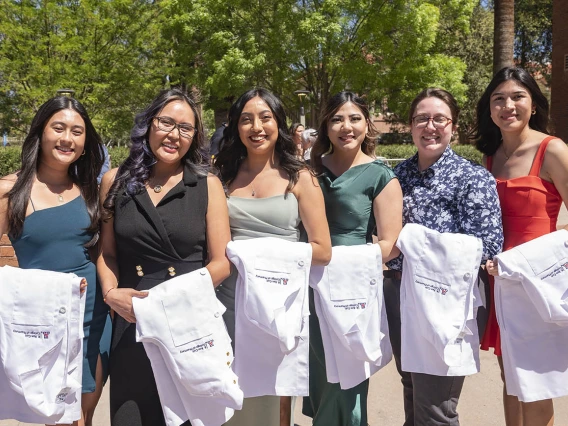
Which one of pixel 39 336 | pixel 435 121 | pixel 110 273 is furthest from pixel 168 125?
pixel 435 121

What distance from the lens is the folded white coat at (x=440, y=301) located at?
282 cm

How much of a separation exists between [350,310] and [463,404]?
6.16 ft

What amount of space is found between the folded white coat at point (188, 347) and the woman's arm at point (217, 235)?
2.9 inches

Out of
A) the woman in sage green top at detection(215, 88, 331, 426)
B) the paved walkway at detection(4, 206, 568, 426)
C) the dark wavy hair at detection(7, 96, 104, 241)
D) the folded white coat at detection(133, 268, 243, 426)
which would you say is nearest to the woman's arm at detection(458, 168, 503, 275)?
the woman in sage green top at detection(215, 88, 331, 426)

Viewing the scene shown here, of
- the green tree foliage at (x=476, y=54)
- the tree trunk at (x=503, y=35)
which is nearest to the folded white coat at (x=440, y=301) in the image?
the tree trunk at (x=503, y=35)

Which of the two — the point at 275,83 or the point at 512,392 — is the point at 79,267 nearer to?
the point at 512,392

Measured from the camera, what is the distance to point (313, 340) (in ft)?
10.6

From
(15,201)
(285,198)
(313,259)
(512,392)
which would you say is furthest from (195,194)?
(512,392)

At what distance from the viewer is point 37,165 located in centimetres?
293

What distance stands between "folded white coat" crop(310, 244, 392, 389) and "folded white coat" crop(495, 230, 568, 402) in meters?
0.65

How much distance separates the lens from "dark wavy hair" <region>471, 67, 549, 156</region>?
3.21 m

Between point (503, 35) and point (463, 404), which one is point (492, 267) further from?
point (503, 35)

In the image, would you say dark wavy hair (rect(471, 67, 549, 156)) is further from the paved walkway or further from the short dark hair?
the paved walkway

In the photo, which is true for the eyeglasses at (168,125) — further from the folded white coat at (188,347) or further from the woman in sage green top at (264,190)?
the folded white coat at (188,347)
